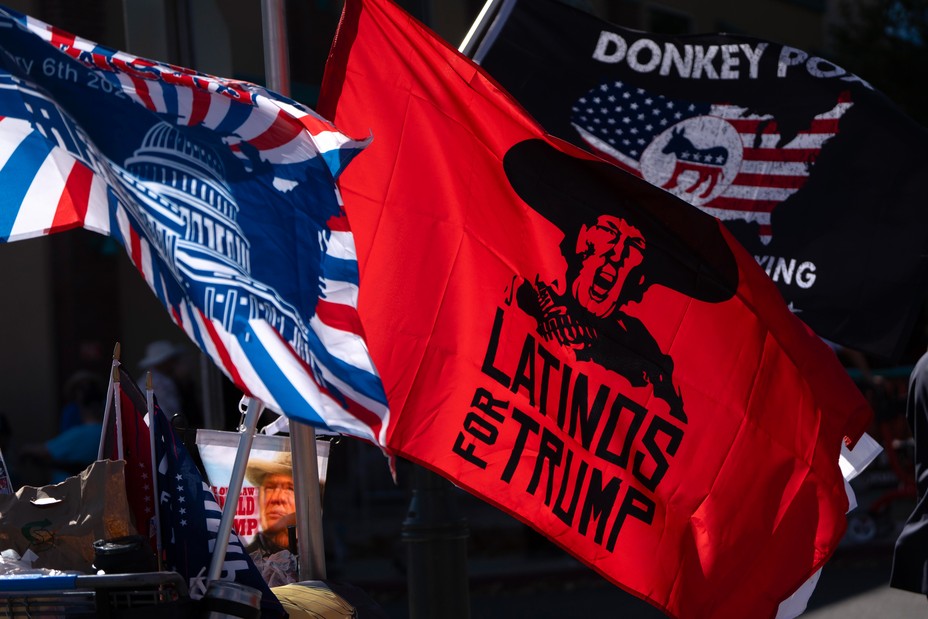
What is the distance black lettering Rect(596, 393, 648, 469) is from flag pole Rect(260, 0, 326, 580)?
3.09ft

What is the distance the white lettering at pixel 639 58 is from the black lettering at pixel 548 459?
2.62 metres

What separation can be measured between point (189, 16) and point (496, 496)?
13.7 ft

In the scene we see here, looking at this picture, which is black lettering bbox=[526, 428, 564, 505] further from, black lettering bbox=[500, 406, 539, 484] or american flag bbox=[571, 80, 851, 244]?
american flag bbox=[571, 80, 851, 244]

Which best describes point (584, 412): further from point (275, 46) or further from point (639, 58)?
point (639, 58)

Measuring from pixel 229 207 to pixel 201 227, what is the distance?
101 mm

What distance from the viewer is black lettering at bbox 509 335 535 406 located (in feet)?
14.6

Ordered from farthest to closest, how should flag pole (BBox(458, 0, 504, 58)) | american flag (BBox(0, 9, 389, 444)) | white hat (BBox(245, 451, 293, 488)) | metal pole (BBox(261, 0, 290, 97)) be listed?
flag pole (BBox(458, 0, 504, 58)) → white hat (BBox(245, 451, 293, 488)) → metal pole (BBox(261, 0, 290, 97)) → american flag (BBox(0, 9, 389, 444))

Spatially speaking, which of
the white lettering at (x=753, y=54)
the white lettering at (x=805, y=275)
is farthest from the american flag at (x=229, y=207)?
the white lettering at (x=805, y=275)

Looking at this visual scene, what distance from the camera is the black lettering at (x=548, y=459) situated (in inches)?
173

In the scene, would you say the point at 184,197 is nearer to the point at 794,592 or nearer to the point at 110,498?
the point at 110,498

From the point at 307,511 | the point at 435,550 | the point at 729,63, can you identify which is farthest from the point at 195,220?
the point at 729,63

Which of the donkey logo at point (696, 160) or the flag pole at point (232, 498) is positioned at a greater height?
the donkey logo at point (696, 160)

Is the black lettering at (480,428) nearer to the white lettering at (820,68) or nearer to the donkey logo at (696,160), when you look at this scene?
the donkey logo at (696,160)

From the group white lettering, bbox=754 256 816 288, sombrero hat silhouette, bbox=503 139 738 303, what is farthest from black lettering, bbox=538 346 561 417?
white lettering, bbox=754 256 816 288
